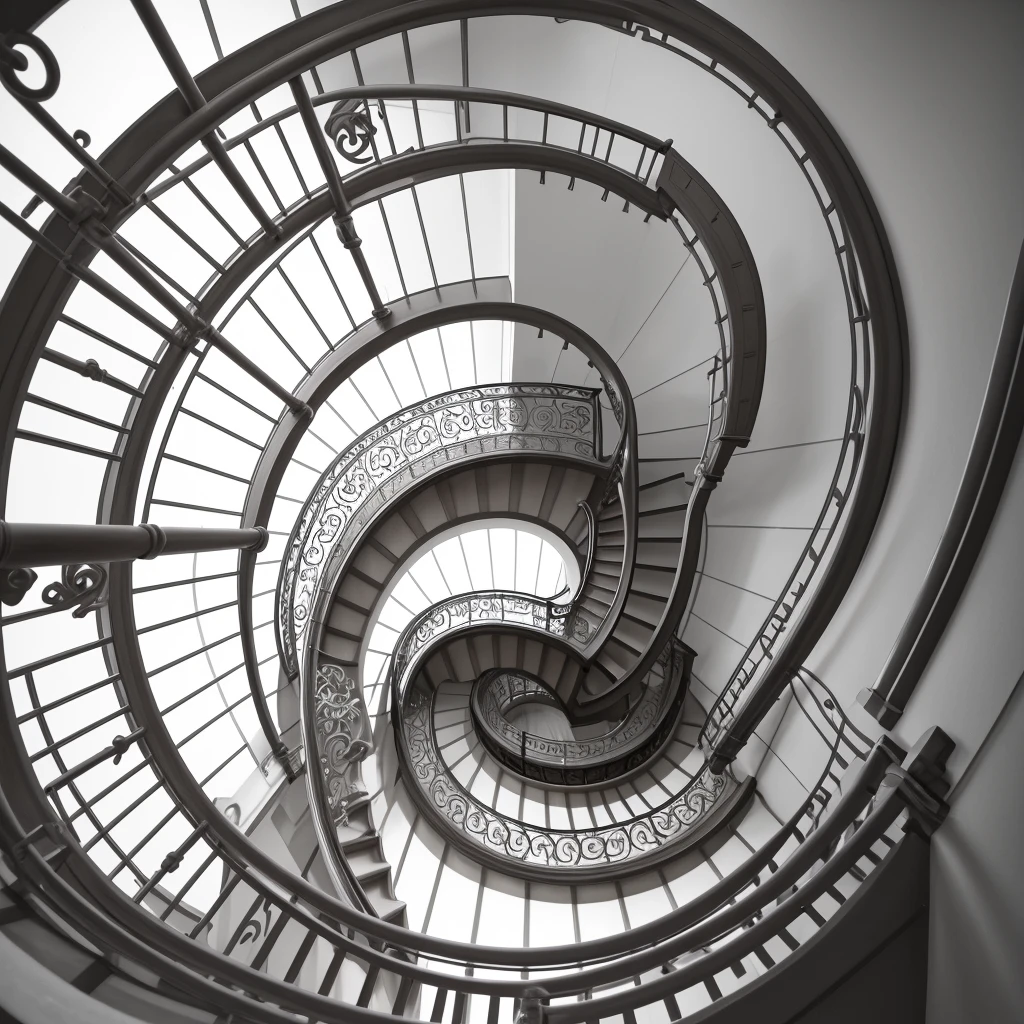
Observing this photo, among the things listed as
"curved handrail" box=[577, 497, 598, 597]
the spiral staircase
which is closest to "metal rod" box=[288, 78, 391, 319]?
the spiral staircase

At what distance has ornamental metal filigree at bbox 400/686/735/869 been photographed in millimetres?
6453

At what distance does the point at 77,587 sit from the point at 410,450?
238 inches

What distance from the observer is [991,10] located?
8.20 feet

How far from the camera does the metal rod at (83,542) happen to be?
72.7 inches

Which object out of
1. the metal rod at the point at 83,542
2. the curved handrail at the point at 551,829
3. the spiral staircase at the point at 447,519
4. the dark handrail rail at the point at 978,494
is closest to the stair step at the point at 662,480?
the spiral staircase at the point at 447,519

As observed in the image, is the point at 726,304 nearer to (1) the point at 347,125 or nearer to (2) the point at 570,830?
(1) the point at 347,125

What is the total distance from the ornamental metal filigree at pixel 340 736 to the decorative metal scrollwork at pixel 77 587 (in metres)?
2.64

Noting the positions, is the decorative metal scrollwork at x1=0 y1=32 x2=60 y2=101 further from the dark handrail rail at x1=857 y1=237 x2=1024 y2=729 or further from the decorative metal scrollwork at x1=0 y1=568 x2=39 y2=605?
the dark handrail rail at x1=857 y1=237 x2=1024 y2=729

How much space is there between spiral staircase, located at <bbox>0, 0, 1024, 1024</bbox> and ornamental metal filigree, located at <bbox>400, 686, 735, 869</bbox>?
0.22 ft

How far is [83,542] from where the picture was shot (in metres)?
2.10

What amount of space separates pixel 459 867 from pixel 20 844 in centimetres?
599

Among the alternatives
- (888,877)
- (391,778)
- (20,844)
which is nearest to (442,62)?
(20,844)

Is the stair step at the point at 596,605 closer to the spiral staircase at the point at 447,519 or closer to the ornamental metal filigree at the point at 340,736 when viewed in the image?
the spiral staircase at the point at 447,519

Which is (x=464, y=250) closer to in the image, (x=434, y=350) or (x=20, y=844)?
(x=434, y=350)
